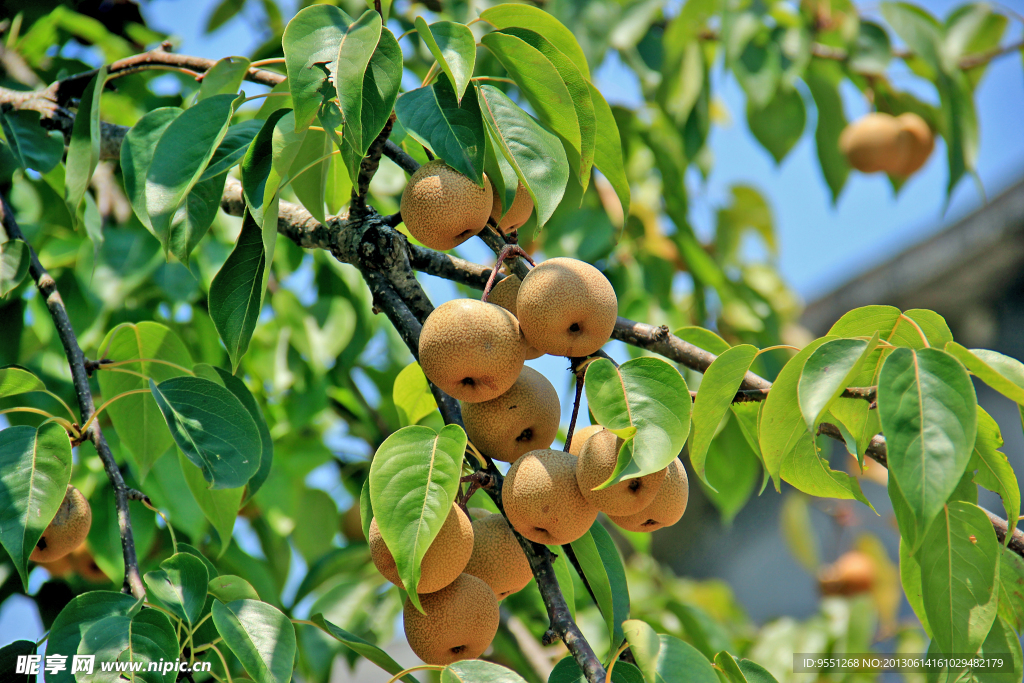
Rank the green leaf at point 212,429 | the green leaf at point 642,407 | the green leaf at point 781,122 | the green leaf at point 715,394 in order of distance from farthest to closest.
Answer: the green leaf at point 781,122, the green leaf at point 212,429, the green leaf at point 715,394, the green leaf at point 642,407

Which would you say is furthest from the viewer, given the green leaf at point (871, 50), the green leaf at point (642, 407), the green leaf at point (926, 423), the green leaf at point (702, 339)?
the green leaf at point (871, 50)

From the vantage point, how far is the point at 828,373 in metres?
0.79

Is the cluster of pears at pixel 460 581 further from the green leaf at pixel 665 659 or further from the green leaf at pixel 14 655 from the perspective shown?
the green leaf at pixel 14 655

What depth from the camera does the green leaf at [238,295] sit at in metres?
1.03

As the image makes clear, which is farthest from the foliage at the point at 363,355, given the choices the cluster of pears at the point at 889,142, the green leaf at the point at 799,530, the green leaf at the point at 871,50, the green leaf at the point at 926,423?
the green leaf at the point at 799,530

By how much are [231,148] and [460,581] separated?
0.61 meters

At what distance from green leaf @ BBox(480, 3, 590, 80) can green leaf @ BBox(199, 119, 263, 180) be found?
0.34 meters

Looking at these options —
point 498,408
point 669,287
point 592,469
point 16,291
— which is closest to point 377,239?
point 498,408

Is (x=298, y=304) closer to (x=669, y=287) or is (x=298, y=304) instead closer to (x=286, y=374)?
(x=286, y=374)

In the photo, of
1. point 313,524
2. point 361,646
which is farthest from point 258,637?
point 313,524

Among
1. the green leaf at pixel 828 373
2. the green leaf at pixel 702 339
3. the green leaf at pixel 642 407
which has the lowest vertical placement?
the green leaf at pixel 702 339

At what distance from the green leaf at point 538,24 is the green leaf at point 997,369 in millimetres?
516

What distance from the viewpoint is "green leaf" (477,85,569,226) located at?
0.86 metres

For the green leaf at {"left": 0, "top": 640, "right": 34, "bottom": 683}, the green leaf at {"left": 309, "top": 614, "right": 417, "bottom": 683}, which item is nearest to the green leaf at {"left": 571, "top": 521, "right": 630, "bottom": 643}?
the green leaf at {"left": 309, "top": 614, "right": 417, "bottom": 683}
